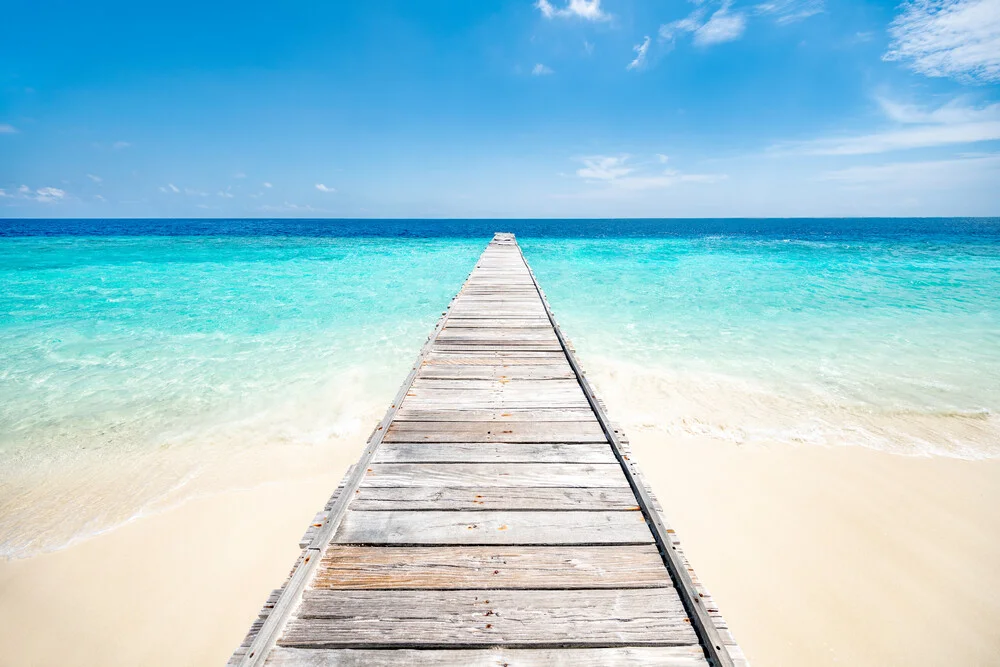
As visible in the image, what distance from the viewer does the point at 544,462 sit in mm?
3076

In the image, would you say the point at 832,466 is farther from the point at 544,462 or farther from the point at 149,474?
the point at 149,474

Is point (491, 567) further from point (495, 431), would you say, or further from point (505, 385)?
point (505, 385)

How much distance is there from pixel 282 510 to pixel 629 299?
12.4 m

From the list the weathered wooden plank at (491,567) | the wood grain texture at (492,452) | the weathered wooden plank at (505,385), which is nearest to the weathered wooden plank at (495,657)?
the weathered wooden plank at (491,567)

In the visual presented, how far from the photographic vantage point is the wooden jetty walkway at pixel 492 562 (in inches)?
70.7

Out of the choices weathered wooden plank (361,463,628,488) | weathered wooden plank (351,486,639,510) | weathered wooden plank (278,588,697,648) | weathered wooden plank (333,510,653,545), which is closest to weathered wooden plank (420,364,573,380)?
weathered wooden plank (361,463,628,488)

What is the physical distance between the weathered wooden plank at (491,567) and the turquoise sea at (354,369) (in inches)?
146

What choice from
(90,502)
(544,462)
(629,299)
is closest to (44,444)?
(90,502)

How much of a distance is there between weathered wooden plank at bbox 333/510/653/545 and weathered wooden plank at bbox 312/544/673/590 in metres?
0.05

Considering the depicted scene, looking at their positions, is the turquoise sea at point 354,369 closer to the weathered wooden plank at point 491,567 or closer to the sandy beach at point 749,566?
the sandy beach at point 749,566

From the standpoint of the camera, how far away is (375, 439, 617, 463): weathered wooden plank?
122 inches

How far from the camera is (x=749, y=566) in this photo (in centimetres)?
372

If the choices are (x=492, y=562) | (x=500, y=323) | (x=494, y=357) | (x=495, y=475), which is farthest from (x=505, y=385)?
(x=500, y=323)

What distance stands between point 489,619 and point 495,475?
Answer: 41.9 inches
